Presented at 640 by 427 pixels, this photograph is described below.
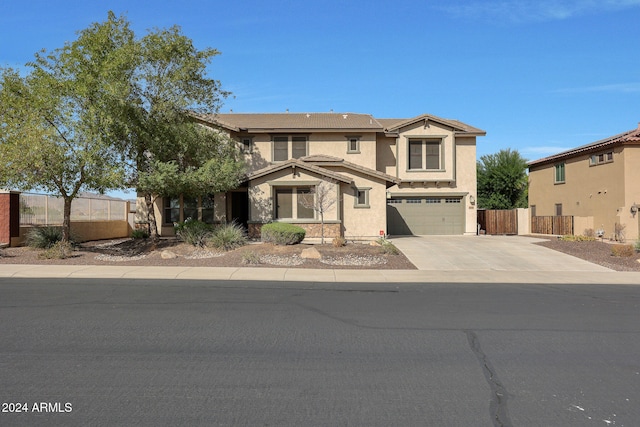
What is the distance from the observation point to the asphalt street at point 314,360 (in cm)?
491

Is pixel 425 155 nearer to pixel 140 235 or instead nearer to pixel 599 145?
pixel 599 145

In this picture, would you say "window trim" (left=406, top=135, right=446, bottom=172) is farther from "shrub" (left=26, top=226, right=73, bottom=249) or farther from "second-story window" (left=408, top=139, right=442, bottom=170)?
"shrub" (left=26, top=226, right=73, bottom=249)

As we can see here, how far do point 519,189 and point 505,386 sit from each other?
129 ft

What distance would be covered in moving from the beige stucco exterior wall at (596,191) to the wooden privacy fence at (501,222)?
3573 millimetres

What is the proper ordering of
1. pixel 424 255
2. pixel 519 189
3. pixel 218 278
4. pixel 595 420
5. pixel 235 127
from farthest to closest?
1. pixel 519 189
2. pixel 235 127
3. pixel 424 255
4. pixel 218 278
5. pixel 595 420

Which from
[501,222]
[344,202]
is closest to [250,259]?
[344,202]

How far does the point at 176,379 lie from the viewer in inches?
227

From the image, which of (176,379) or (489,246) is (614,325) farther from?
(489,246)

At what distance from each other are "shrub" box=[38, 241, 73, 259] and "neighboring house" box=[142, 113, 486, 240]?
7616 millimetres

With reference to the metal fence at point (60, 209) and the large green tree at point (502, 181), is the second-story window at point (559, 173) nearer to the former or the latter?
the large green tree at point (502, 181)

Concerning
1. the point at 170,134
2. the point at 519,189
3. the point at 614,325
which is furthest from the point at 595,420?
the point at 519,189

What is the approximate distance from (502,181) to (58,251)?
1321 inches

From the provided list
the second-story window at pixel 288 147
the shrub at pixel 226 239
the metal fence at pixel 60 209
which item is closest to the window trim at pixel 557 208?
the second-story window at pixel 288 147

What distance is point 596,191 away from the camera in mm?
29703
